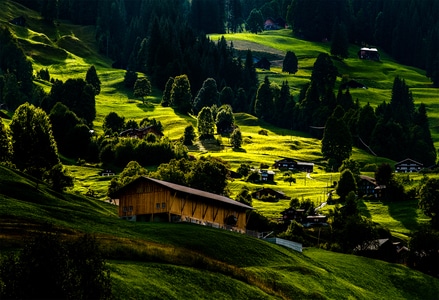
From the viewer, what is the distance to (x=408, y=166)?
19588cm

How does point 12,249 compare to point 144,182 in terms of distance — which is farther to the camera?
point 144,182

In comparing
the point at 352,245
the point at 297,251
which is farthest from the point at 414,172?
the point at 297,251

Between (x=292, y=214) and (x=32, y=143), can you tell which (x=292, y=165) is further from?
(x=32, y=143)

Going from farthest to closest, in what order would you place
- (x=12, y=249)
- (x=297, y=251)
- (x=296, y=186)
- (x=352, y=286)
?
1. (x=296, y=186)
2. (x=297, y=251)
3. (x=352, y=286)
4. (x=12, y=249)

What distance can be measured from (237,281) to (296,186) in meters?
94.7

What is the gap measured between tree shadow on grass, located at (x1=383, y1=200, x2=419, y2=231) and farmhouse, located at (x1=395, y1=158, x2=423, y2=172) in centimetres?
4272

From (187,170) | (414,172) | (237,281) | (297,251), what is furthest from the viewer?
(414,172)

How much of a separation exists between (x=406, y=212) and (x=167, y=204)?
Answer: 187ft

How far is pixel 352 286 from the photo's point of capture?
3578 inches

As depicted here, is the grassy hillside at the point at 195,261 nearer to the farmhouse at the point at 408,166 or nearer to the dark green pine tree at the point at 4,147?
the dark green pine tree at the point at 4,147

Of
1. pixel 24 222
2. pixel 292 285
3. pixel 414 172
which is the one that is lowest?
pixel 414 172

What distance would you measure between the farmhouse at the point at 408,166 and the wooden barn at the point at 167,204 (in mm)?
92128

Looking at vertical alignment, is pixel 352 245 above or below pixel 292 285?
below

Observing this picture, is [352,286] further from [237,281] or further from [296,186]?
[296,186]
